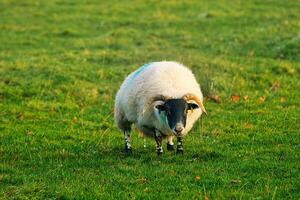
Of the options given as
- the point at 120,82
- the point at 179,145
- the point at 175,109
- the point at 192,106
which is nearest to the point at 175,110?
the point at 175,109

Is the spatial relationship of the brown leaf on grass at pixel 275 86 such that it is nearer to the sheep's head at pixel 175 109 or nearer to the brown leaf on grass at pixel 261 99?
the brown leaf on grass at pixel 261 99

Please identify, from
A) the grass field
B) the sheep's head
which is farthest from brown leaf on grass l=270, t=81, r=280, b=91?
the sheep's head

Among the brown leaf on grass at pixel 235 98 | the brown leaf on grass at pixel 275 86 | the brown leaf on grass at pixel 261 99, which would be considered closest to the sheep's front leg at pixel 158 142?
the brown leaf on grass at pixel 235 98

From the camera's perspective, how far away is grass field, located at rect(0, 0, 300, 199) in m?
9.92

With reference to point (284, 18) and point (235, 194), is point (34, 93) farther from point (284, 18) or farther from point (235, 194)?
point (284, 18)

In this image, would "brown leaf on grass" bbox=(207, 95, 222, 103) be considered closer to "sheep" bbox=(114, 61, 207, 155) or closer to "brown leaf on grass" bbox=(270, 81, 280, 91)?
"brown leaf on grass" bbox=(270, 81, 280, 91)

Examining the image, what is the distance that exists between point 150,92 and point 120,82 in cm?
682

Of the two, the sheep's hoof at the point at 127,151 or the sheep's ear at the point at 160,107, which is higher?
the sheep's ear at the point at 160,107

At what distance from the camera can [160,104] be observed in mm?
11258

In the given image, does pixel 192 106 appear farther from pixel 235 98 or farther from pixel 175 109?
pixel 235 98

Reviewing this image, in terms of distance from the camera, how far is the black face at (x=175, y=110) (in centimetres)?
1098

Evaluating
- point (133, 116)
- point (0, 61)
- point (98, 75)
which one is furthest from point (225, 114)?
point (0, 61)

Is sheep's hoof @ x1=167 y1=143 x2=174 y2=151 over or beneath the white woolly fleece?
beneath

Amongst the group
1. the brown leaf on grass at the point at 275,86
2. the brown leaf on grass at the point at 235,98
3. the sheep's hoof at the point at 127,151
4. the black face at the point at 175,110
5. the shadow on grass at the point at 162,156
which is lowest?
the sheep's hoof at the point at 127,151
